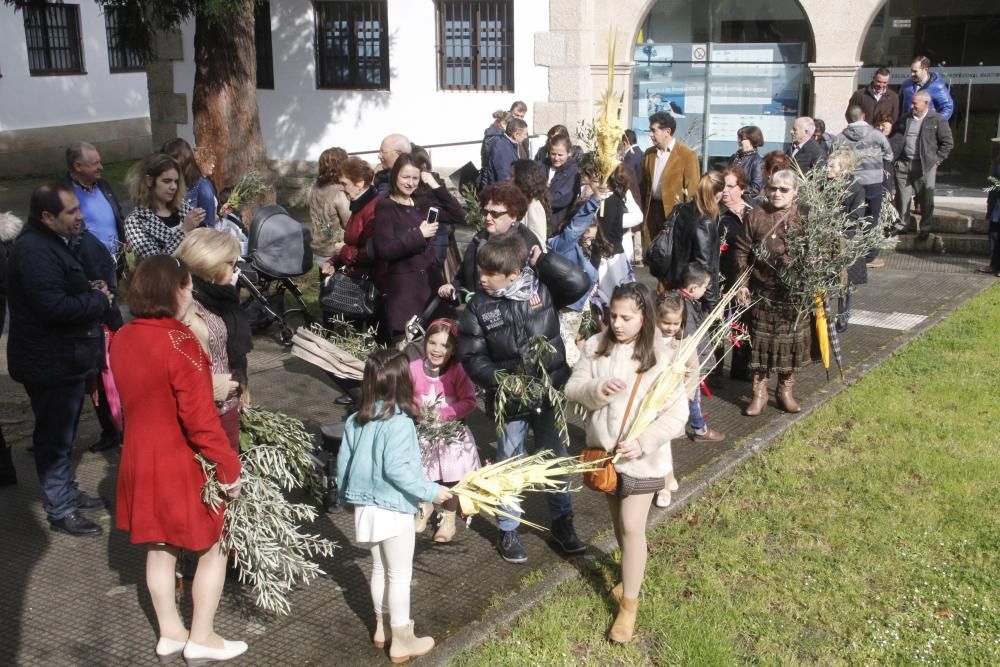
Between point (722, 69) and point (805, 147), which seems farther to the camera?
point (722, 69)

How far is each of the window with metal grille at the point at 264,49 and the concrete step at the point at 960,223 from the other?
10.8 m

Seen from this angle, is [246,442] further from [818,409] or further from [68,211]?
[818,409]

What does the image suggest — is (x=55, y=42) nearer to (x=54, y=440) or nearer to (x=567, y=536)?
(x=54, y=440)

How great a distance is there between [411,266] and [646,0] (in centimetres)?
1004

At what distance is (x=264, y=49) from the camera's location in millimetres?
17578

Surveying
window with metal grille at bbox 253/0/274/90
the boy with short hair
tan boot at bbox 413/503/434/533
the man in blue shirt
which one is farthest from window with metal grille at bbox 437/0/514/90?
tan boot at bbox 413/503/434/533

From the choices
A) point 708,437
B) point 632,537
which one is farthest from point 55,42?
point 632,537

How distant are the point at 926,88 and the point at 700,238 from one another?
26.2ft

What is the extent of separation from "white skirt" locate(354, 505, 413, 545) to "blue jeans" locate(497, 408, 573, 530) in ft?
3.49

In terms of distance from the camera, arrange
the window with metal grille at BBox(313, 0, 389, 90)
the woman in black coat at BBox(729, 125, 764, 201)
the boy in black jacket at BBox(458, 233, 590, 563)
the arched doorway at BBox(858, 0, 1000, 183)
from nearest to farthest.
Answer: the boy in black jacket at BBox(458, 233, 590, 563), the woman in black coat at BBox(729, 125, 764, 201), the window with metal grille at BBox(313, 0, 389, 90), the arched doorway at BBox(858, 0, 1000, 183)

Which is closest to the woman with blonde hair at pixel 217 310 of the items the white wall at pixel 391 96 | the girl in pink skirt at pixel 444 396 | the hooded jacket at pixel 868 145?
the girl in pink skirt at pixel 444 396

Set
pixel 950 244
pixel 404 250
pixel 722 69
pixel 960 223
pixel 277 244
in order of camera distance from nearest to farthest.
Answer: pixel 404 250, pixel 277 244, pixel 950 244, pixel 960 223, pixel 722 69

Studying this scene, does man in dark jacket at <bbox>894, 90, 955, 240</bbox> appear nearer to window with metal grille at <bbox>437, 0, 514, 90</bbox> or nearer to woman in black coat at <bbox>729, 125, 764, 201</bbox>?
woman in black coat at <bbox>729, 125, 764, 201</bbox>

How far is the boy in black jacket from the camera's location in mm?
5281
